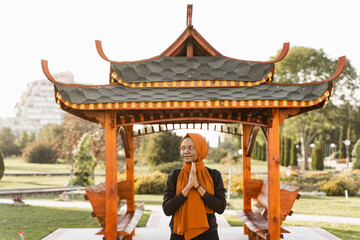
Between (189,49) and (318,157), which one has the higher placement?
(189,49)

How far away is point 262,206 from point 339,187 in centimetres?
1036

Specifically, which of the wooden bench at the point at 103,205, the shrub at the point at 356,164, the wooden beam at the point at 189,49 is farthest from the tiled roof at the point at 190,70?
the shrub at the point at 356,164

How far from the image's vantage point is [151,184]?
15781 millimetres

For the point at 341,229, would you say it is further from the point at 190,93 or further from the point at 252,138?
the point at 190,93

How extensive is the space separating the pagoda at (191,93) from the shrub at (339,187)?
35.6ft

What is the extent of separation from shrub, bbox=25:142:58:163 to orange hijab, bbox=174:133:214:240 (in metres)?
31.2

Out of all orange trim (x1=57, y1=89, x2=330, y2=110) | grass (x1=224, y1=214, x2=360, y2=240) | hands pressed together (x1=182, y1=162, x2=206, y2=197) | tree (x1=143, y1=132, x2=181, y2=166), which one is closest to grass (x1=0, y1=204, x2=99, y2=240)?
grass (x1=224, y1=214, x2=360, y2=240)

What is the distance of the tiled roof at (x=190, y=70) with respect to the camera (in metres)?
5.57

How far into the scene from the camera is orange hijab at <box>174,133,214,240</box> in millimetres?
2889

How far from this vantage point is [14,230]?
8250 millimetres

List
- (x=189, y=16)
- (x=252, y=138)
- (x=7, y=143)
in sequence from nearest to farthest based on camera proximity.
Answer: (x=189, y=16), (x=252, y=138), (x=7, y=143)

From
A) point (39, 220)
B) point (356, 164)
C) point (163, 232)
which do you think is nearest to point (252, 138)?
point (163, 232)

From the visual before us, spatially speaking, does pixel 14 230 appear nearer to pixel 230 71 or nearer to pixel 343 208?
pixel 230 71

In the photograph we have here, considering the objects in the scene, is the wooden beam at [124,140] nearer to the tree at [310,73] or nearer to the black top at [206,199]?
the black top at [206,199]
